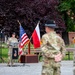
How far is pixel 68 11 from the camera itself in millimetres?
60531

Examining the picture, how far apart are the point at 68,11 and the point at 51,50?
169 ft

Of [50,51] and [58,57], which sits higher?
[50,51]

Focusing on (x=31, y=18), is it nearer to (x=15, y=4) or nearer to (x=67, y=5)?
(x=15, y=4)

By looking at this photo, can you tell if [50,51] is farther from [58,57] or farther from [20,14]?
[20,14]

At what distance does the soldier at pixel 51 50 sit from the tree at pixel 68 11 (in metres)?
48.7

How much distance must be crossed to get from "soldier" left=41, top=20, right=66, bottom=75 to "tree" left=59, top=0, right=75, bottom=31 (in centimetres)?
4867

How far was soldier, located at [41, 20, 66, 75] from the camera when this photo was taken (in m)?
9.14

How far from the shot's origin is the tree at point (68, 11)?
58188 mm

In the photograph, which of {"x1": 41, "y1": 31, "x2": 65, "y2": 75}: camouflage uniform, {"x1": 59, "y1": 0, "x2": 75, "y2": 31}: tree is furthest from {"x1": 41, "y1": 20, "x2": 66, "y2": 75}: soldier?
{"x1": 59, "y1": 0, "x2": 75, "y2": 31}: tree

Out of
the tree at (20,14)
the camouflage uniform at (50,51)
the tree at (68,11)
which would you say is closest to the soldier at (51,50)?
the camouflage uniform at (50,51)

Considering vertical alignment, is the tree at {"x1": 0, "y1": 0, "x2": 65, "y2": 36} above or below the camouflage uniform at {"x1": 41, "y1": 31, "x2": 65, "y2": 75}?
above

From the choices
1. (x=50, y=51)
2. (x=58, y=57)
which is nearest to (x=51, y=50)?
(x=50, y=51)

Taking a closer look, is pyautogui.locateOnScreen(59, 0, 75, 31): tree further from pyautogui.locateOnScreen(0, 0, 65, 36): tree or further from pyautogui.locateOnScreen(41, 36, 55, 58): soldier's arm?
pyautogui.locateOnScreen(41, 36, 55, 58): soldier's arm

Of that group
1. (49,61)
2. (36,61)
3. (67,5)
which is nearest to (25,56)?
(36,61)
